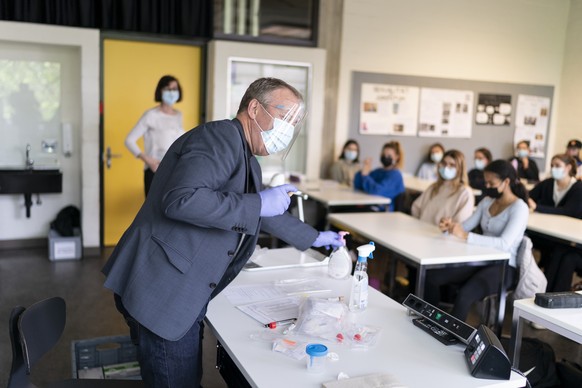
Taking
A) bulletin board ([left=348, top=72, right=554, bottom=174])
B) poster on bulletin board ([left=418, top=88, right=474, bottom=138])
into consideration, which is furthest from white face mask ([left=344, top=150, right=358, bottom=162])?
poster on bulletin board ([left=418, top=88, right=474, bottom=138])

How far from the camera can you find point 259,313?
186 centimetres

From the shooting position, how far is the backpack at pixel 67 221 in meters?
5.17

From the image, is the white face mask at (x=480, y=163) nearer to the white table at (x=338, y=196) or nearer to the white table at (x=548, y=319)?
the white table at (x=338, y=196)

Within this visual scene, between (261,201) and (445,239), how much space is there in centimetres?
198

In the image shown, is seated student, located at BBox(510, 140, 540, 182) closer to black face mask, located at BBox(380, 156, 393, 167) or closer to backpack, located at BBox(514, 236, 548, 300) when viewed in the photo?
black face mask, located at BBox(380, 156, 393, 167)

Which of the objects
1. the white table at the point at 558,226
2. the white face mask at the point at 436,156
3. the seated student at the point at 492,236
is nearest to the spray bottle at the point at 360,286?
the seated student at the point at 492,236

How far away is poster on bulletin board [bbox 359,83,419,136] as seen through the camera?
258 inches

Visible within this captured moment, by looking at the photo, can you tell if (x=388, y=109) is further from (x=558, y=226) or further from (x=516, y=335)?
(x=516, y=335)

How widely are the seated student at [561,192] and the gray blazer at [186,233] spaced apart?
11.0 feet

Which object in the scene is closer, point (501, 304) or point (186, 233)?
point (186, 233)

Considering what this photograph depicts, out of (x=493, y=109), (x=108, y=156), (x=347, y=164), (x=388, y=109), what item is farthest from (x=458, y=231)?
(x=493, y=109)

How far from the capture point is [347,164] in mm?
6043

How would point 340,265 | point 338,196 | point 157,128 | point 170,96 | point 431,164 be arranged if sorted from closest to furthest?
point 340,265 < point 170,96 < point 157,128 < point 338,196 < point 431,164

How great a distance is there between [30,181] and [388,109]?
4.08m
